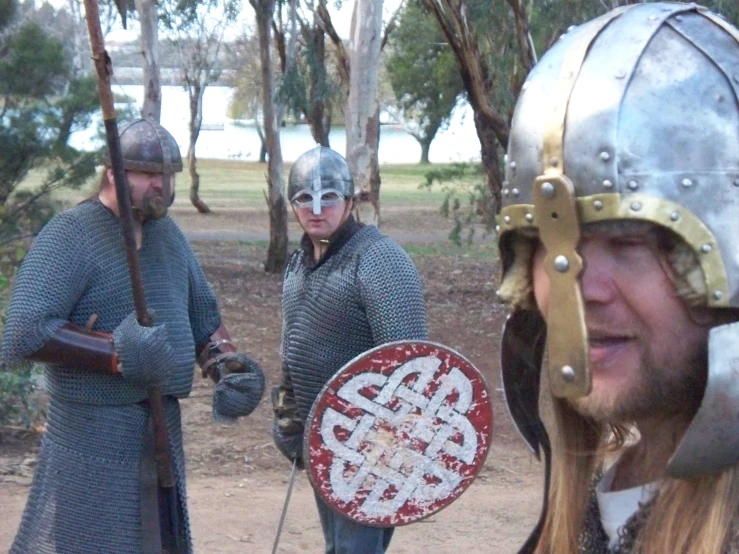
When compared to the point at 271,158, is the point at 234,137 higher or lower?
lower

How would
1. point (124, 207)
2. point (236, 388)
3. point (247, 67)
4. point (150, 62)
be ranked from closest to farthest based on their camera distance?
point (124, 207), point (236, 388), point (150, 62), point (247, 67)

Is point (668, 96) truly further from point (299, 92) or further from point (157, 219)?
point (299, 92)

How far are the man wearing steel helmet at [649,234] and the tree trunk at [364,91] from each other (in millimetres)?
8441

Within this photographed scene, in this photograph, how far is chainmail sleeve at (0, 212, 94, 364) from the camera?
3.41m

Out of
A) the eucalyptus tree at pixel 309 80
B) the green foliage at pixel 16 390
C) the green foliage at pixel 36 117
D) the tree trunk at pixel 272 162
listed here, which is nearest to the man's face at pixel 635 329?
the green foliage at pixel 16 390

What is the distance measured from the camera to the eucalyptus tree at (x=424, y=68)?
2294 centimetres

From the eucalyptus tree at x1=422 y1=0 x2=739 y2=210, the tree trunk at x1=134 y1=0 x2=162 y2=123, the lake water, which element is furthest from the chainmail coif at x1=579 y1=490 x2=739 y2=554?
the lake water

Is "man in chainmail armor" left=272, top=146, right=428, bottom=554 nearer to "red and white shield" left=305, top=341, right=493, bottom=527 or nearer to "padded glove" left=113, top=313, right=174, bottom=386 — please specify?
"red and white shield" left=305, top=341, right=493, bottom=527

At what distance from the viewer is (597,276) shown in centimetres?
144

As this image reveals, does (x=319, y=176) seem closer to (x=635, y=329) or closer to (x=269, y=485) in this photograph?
(x=269, y=485)

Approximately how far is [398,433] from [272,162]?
11.4 meters

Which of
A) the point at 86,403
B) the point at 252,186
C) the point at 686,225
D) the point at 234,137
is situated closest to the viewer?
the point at 686,225

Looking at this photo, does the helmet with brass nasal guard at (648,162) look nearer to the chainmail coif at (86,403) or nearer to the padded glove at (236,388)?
the chainmail coif at (86,403)

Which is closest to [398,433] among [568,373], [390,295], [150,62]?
[390,295]
